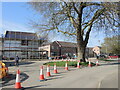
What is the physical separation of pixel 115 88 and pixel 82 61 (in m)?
15.5

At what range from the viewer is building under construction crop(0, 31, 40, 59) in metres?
49.0

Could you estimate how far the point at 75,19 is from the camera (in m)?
23.5

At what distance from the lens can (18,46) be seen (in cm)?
5088

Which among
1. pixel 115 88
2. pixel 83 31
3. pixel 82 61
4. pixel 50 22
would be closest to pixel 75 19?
pixel 83 31

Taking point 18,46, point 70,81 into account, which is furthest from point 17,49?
point 70,81

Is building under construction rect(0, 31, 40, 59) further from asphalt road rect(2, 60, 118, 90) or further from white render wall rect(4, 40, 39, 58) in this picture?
asphalt road rect(2, 60, 118, 90)

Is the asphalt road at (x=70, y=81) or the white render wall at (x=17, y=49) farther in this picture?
the white render wall at (x=17, y=49)

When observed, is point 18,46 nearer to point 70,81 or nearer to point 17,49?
point 17,49

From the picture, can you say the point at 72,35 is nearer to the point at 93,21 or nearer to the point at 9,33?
the point at 93,21

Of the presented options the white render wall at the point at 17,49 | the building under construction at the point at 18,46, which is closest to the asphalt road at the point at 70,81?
the building under construction at the point at 18,46

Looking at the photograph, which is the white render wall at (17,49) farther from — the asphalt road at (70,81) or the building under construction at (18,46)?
the asphalt road at (70,81)

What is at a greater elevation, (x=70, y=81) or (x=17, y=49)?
(x=17, y=49)

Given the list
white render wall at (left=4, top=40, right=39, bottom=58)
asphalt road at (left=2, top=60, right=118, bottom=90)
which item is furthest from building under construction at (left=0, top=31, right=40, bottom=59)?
asphalt road at (left=2, top=60, right=118, bottom=90)

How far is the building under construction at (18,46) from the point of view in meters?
49.0
